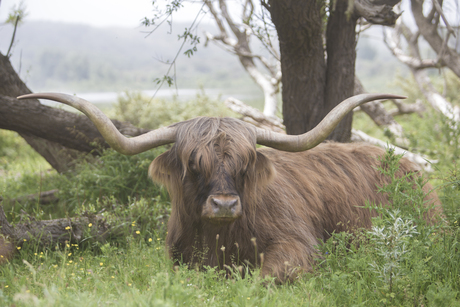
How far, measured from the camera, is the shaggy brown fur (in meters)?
3.20

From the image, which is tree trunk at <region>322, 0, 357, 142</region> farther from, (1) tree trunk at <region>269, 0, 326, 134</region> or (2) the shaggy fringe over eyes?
(2) the shaggy fringe over eyes

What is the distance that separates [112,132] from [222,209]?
1.04 meters

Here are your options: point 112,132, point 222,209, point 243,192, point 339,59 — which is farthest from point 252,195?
point 339,59

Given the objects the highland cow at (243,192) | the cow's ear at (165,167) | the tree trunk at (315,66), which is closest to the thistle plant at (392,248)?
the highland cow at (243,192)

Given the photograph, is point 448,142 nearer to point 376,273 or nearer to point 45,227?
point 376,273

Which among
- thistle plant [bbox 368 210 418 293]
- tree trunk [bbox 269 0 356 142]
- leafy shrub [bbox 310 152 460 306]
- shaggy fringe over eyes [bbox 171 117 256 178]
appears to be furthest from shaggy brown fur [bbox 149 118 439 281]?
tree trunk [bbox 269 0 356 142]

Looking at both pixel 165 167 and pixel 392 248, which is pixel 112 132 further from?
pixel 392 248

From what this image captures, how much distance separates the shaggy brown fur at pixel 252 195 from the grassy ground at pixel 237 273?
0.81ft

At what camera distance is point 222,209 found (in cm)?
284

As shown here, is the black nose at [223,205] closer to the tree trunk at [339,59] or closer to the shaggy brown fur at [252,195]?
the shaggy brown fur at [252,195]

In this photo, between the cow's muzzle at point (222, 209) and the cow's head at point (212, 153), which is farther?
the cow's head at point (212, 153)

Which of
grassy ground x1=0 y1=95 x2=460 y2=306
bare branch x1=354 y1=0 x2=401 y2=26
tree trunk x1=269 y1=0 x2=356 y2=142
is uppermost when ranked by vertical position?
bare branch x1=354 y1=0 x2=401 y2=26

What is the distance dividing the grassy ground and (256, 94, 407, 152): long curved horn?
0.60 m

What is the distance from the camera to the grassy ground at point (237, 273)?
226 cm
